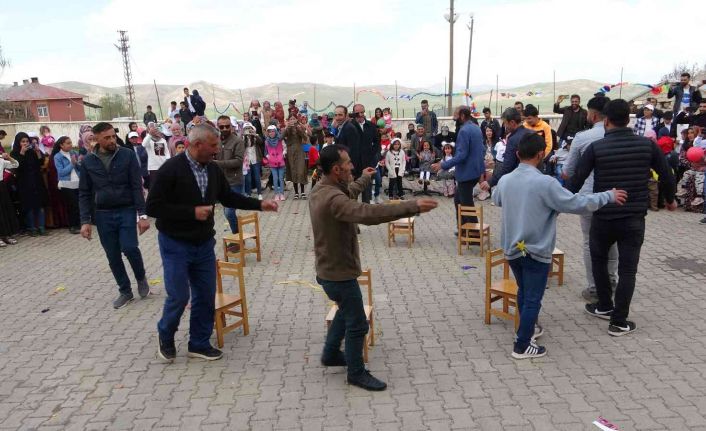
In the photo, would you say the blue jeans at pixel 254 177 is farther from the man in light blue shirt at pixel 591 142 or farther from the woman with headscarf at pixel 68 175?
the man in light blue shirt at pixel 591 142

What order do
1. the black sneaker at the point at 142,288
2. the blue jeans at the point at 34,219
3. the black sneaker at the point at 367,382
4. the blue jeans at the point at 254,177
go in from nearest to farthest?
the black sneaker at the point at 367,382
the black sneaker at the point at 142,288
the blue jeans at the point at 34,219
the blue jeans at the point at 254,177

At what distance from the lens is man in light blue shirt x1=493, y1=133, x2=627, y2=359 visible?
159 inches

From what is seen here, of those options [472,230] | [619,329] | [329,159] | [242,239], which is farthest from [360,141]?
[329,159]

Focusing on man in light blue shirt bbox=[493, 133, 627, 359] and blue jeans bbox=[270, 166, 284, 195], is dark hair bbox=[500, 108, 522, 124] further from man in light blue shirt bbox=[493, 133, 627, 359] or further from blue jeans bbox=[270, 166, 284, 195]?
blue jeans bbox=[270, 166, 284, 195]

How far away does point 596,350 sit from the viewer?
4523mm

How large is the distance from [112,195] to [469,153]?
4.74 metres

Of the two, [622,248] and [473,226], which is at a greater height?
[622,248]

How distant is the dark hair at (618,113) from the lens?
4398 mm

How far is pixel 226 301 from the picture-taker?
5.02 metres

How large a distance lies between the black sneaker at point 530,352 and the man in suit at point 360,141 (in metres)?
4.57

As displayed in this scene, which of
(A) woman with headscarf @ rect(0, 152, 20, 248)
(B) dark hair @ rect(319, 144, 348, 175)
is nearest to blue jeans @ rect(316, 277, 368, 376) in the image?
(B) dark hair @ rect(319, 144, 348, 175)

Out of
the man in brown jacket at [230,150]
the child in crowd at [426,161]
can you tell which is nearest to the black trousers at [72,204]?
the man in brown jacket at [230,150]

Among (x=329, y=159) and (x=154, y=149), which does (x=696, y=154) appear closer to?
(x=329, y=159)

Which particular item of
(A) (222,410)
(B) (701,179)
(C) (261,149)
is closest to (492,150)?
(B) (701,179)
